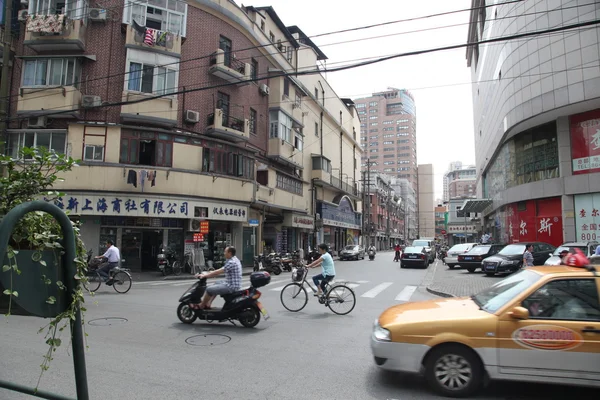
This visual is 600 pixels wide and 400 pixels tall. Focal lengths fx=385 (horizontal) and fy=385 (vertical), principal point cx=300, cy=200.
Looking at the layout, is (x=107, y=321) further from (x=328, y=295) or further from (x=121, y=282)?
(x=121, y=282)

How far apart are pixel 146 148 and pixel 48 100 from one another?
5090 millimetres

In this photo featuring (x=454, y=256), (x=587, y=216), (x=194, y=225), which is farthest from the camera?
(x=454, y=256)

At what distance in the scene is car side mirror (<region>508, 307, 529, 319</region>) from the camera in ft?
13.9

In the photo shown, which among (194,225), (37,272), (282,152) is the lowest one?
(37,272)

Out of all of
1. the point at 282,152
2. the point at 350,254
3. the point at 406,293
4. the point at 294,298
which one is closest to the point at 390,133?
the point at 350,254

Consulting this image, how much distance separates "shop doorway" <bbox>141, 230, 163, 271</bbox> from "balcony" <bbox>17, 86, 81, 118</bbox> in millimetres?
7109

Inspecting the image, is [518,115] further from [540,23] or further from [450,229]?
Result: [450,229]

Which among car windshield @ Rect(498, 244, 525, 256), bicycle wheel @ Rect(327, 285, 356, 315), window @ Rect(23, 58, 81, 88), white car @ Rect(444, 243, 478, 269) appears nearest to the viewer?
bicycle wheel @ Rect(327, 285, 356, 315)

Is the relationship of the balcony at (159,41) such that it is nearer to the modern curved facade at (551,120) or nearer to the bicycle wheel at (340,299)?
the modern curved facade at (551,120)

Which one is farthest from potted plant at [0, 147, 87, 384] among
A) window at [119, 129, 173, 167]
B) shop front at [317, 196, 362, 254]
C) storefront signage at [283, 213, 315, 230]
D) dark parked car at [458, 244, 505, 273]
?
shop front at [317, 196, 362, 254]

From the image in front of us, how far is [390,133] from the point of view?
13488 cm

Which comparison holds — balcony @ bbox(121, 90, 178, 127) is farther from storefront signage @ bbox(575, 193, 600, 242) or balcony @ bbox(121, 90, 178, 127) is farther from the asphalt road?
storefront signage @ bbox(575, 193, 600, 242)

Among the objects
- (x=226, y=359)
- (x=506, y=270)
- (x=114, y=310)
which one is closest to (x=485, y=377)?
(x=226, y=359)

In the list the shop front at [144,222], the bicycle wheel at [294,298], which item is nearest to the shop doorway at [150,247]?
the shop front at [144,222]
